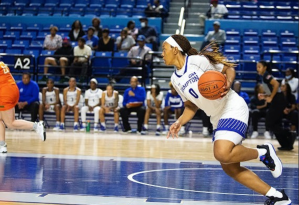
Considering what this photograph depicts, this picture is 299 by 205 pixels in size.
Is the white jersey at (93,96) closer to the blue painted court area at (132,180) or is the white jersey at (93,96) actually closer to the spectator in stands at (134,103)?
the spectator in stands at (134,103)

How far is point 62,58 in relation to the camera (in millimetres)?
15648

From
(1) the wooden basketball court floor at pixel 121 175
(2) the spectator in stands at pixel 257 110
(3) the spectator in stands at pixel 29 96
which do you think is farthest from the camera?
(3) the spectator in stands at pixel 29 96

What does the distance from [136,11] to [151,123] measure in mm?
4757

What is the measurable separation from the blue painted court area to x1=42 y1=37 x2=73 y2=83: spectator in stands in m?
7.52

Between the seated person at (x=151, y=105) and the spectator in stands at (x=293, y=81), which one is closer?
the seated person at (x=151, y=105)

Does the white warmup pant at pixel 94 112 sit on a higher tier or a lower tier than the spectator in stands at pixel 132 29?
lower

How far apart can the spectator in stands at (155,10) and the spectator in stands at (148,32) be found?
49.0 inches

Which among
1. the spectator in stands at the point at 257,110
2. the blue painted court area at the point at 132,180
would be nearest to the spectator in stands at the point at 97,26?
the spectator in stands at the point at 257,110

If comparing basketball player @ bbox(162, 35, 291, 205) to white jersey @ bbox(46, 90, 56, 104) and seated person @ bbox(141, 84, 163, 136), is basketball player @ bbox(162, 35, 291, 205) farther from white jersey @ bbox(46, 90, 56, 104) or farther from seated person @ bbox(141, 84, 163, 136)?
white jersey @ bbox(46, 90, 56, 104)

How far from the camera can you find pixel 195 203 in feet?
17.0

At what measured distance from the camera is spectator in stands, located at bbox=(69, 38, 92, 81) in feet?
51.0

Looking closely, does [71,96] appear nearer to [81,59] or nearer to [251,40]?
[81,59]

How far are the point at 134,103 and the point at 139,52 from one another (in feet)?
6.81

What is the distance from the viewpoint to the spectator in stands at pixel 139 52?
51.0ft
